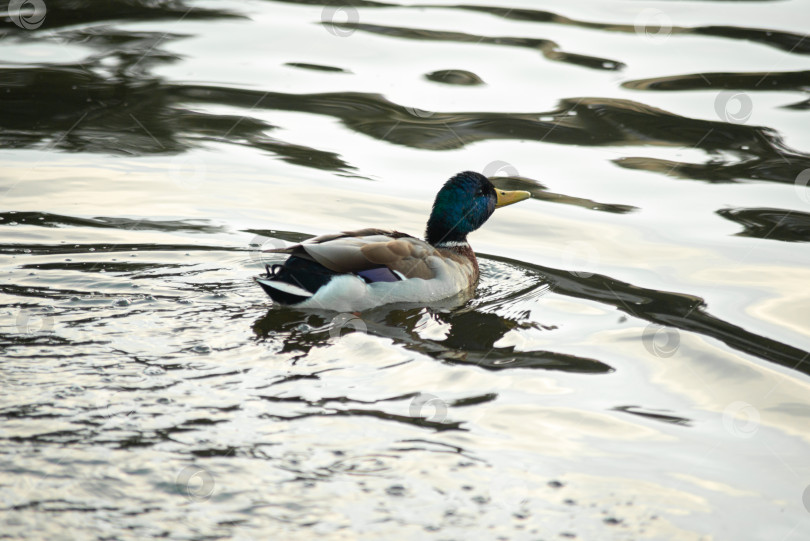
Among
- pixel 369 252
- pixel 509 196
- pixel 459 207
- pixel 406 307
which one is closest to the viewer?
pixel 369 252

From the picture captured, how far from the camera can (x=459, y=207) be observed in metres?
8.09

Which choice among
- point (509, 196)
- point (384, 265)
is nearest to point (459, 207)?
point (509, 196)

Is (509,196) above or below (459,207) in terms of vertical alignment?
above

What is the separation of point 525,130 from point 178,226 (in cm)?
451

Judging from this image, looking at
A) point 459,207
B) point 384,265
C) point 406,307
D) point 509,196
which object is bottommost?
point 406,307

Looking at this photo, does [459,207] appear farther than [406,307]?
Yes

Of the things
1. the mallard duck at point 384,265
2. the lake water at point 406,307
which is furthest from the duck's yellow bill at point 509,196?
the lake water at point 406,307

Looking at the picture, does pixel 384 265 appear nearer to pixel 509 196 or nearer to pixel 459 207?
pixel 459 207

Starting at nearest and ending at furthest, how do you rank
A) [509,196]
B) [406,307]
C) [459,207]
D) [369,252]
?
[369,252] → [406,307] → [459,207] → [509,196]

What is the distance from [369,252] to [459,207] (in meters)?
1.25

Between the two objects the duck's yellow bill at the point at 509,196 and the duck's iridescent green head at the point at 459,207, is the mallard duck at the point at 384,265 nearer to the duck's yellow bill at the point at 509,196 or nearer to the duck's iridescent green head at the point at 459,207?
the duck's iridescent green head at the point at 459,207

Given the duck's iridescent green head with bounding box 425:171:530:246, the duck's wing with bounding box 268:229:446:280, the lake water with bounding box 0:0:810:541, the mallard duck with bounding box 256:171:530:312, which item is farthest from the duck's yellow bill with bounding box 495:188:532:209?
the duck's wing with bounding box 268:229:446:280

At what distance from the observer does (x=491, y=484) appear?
466cm

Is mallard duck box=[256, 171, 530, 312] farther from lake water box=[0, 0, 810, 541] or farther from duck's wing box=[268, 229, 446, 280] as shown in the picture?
lake water box=[0, 0, 810, 541]
